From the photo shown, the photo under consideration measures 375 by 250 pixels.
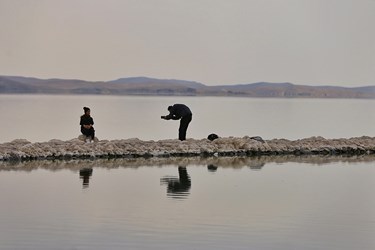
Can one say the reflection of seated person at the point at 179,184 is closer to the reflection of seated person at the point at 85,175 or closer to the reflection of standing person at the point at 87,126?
the reflection of seated person at the point at 85,175

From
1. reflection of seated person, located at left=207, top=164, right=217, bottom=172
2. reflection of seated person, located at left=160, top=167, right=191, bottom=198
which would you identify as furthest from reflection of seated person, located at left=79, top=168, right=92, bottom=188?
reflection of seated person, located at left=207, top=164, right=217, bottom=172

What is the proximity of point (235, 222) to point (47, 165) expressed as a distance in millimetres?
7239

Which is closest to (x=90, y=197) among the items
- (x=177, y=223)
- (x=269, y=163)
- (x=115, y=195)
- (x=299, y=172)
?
(x=115, y=195)

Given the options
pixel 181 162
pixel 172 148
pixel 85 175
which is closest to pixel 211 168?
pixel 181 162

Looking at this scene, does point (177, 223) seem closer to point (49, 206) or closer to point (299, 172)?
point (49, 206)

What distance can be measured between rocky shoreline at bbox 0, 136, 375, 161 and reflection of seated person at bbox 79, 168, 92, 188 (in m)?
2.10

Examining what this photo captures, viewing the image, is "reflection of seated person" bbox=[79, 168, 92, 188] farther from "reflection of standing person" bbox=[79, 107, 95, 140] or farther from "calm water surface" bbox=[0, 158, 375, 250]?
"reflection of standing person" bbox=[79, 107, 95, 140]

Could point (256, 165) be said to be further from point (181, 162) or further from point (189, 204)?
point (189, 204)

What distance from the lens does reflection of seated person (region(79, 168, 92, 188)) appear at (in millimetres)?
14158

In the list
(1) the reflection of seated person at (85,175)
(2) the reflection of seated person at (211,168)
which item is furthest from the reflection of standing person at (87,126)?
(2) the reflection of seated person at (211,168)

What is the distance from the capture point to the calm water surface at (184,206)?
31.0 ft

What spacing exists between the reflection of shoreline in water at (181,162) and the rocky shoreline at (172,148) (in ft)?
1.58

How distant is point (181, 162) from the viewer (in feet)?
59.4

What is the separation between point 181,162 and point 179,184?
12.2 feet
